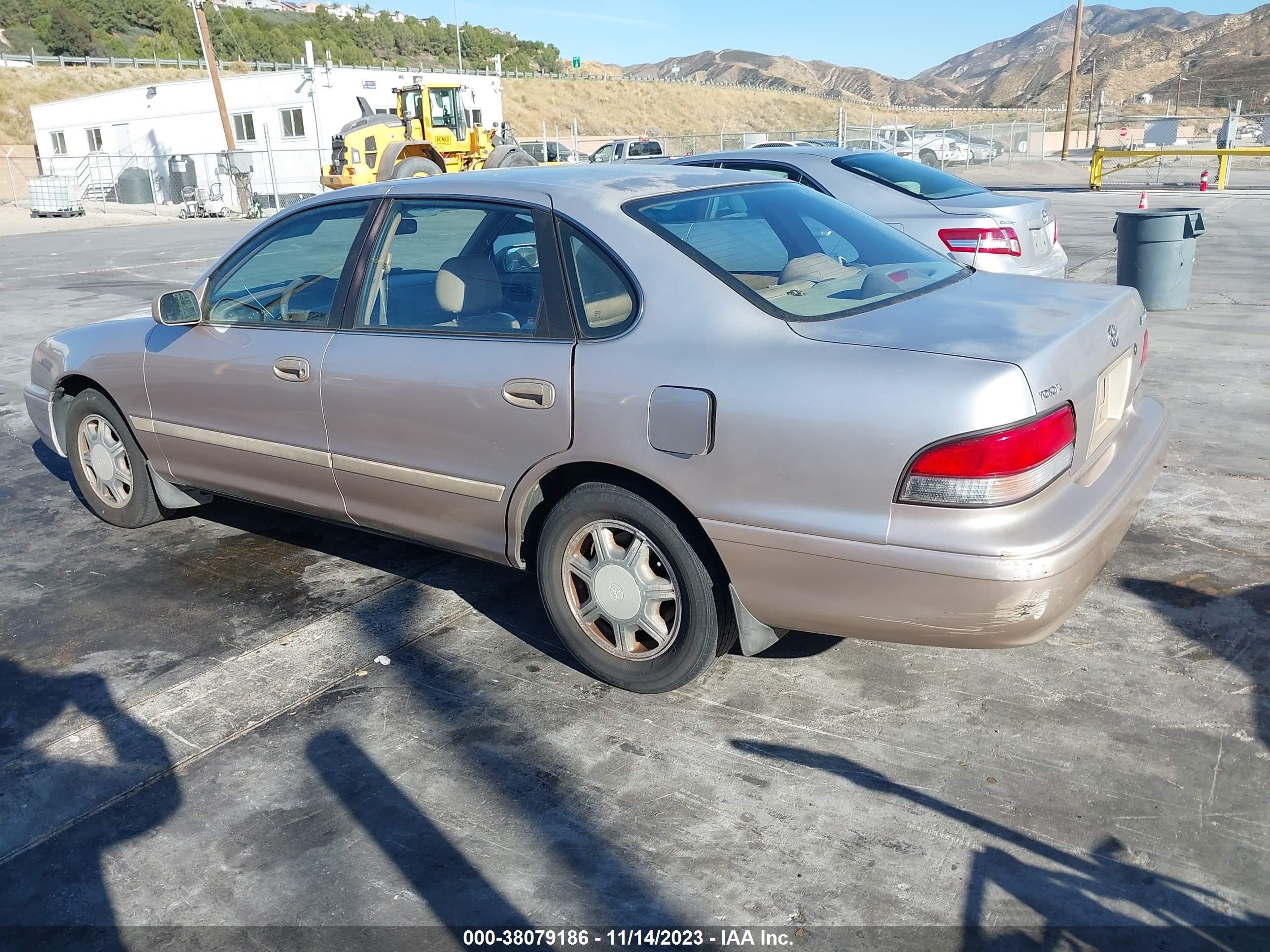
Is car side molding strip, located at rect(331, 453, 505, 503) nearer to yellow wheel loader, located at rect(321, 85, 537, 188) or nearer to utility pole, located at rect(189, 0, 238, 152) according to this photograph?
yellow wheel loader, located at rect(321, 85, 537, 188)

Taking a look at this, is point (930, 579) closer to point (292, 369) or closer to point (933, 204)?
point (292, 369)

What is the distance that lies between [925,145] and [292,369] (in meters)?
34.7

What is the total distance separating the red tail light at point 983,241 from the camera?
24.1ft

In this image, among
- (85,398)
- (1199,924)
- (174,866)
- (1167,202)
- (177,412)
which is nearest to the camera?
(1199,924)

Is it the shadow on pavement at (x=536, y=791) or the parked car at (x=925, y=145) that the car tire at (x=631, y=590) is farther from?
the parked car at (x=925, y=145)

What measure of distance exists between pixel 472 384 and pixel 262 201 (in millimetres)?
34510

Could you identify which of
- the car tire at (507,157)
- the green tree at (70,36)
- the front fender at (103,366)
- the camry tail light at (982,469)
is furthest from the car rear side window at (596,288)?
the green tree at (70,36)

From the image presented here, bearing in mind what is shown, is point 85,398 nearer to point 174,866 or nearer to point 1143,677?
point 174,866

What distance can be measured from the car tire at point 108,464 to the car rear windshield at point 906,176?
5.39 m

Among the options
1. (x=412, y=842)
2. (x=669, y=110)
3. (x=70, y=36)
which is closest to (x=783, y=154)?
(x=412, y=842)

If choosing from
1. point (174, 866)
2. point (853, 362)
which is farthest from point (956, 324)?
point (174, 866)

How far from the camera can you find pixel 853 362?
2.91 metres

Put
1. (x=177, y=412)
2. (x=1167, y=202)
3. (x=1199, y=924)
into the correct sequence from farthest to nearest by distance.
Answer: (x=1167, y=202) → (x=177, y=412) → (x=1199, y=924)

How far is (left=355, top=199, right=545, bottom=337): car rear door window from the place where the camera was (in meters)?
3.63
